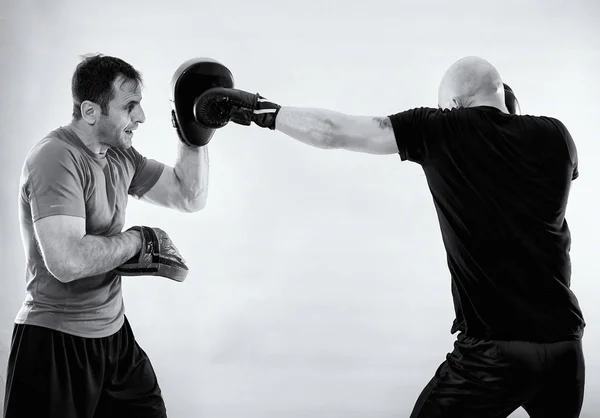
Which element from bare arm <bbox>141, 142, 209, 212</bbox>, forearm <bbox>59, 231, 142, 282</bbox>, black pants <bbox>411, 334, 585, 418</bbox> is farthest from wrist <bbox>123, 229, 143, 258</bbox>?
black pants <bbox>411, 334, 585, 418</bbox>

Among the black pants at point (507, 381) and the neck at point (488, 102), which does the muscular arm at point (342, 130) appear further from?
the black pants at point (507, 381)

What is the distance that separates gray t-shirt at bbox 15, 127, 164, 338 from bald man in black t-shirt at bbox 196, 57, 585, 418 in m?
0.62

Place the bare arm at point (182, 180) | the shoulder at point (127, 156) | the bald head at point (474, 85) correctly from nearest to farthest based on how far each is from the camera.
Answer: the bald head at point (474, 85) < the shoulder at point (127, 156) < the bare arm at point (182, 180)

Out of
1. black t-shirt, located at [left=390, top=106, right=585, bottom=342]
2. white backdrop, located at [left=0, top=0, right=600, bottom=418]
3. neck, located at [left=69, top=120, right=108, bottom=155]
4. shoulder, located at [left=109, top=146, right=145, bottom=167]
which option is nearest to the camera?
black t-shirt, located at [left=390, top=106, right=585, bottom=342]

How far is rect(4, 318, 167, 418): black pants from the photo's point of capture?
1872 millimetres

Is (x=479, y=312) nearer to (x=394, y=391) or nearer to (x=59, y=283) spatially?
(x=59, y=283)

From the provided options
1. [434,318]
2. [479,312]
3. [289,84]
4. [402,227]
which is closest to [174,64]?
[289,84]

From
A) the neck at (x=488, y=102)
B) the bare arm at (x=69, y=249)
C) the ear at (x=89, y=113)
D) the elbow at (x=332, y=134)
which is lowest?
the bare arm at (x=69, y=249)

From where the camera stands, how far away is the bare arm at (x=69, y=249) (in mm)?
1828

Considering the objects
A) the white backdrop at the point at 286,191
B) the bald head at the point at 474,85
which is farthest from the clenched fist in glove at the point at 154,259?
the white backdrop at the point at 286,191

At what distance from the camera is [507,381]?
1.83m

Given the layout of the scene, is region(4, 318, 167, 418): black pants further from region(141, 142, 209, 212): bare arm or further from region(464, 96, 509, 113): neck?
region(464, 96, 509, 113): neck

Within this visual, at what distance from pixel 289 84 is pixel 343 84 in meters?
0.31

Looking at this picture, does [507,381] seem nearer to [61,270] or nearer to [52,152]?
[61,270]
